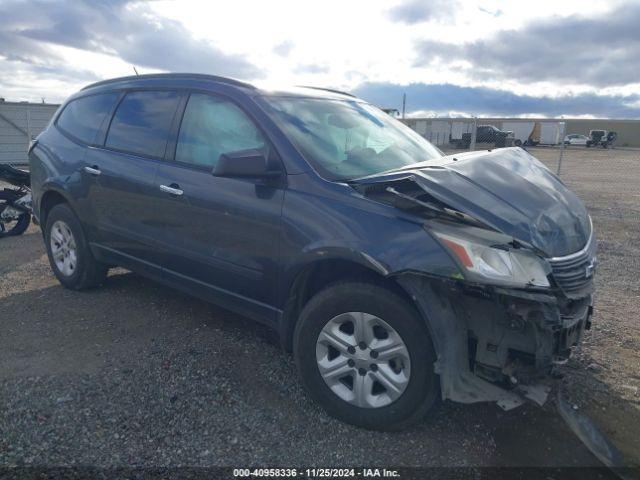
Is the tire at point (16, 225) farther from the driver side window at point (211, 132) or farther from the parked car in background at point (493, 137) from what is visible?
the parked car in background at point (493, 137)

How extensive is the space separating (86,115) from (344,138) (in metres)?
2.78

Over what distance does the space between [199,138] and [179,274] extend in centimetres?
103

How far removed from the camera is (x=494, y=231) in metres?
2.76

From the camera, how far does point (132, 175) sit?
4.30 meters

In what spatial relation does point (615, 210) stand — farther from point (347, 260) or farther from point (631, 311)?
point (347, 260)

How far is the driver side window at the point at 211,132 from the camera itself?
12.0 ft

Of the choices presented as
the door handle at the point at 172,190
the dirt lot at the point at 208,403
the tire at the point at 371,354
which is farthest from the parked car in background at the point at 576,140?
the tire at the point at 371,354

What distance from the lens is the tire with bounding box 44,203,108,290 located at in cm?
503

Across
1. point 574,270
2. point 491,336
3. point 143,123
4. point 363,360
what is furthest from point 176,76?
point 574,270

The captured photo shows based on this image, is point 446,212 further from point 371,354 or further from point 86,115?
point 86,115

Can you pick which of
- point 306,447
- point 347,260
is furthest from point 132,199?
point 306,447

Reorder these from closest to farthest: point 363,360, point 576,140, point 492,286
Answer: point 492,286 < point 363,360 < point 576,140

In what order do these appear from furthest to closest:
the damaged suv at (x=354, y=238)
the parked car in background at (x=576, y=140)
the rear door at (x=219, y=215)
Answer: the parked car in background at (x=576, y=140), the rear door at (x=219, y=215), the damaged suv at (x=354, y=238)

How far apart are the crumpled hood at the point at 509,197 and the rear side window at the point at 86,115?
9.61 feet
